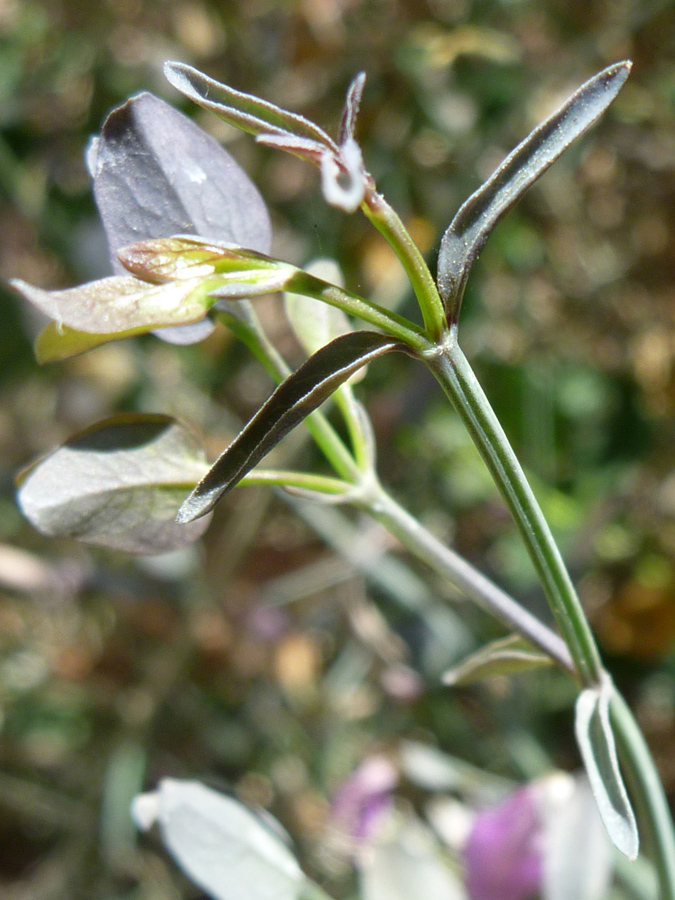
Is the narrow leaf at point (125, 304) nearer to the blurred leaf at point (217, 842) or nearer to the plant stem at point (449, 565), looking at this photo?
the plant stem at point (449, 565)

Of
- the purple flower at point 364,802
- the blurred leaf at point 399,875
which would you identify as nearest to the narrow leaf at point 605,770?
the blurred leaf at point 399,875

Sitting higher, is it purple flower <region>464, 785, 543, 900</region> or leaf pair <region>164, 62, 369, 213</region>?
leaf pair <region>164, 62, 369, 213</region>

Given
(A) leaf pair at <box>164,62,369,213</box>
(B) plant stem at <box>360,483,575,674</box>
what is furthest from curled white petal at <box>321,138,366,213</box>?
(B) plant stem at <box>360,483,575,674</box>

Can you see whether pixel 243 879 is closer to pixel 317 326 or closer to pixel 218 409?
pixel 317 326

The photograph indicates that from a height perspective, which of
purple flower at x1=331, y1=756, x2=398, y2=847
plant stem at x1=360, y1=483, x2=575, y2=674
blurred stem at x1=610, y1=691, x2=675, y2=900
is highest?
plant stem at x1=360, y1=483, x2=575, y2=674

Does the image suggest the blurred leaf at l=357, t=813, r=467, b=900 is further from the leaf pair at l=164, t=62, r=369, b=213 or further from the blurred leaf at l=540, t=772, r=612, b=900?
the leaf pair at l=164, t=62, r=369, b=213

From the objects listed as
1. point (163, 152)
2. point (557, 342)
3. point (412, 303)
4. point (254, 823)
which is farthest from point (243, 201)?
point (557, 342)
